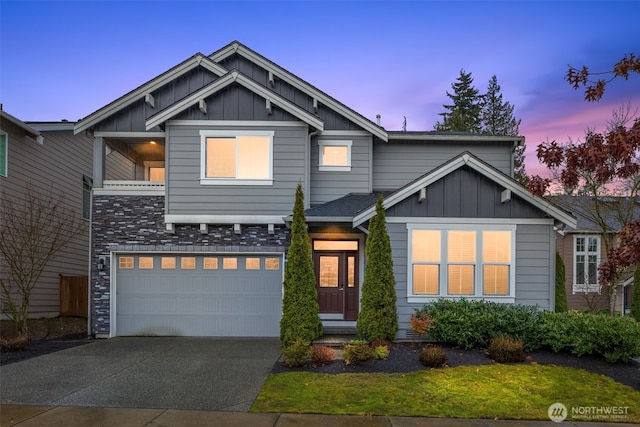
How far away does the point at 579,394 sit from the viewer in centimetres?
722

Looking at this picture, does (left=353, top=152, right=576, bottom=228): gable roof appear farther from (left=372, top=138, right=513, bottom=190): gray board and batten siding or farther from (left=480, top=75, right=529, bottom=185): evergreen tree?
(left=480, top=75, right=529, bottom=185): evergreen tree

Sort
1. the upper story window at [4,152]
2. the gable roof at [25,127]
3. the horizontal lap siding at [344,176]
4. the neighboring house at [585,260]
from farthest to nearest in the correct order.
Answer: the neighboring house at [585,260]
the horizontal lap siding at [344,176]
the upper story window at [4,152]
the gable roof at [25,127]

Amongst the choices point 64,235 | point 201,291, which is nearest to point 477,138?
point 201,291

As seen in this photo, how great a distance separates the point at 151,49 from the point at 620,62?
53.3ft

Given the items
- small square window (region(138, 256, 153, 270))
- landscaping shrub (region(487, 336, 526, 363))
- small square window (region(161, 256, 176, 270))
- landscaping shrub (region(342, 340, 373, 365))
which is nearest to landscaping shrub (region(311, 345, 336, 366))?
landscaping shrub (region(342, 340, 373, 365))

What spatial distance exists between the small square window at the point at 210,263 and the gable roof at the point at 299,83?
5.98 meters

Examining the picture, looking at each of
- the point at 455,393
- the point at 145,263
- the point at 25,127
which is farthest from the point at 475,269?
the point at 25,127

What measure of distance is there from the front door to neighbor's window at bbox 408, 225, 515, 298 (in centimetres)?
249

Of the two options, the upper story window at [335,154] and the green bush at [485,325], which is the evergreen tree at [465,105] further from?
the green bush at [485,325]

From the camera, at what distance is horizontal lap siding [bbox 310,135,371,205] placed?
536 inches

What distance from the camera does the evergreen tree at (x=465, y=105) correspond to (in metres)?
36.2

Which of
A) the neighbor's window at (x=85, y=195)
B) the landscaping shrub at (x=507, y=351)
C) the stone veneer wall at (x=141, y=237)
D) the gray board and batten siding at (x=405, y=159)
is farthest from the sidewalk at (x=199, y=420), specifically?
the neighbor's window at (x=85, y=195)

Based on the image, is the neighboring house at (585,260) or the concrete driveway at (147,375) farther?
the neighboring house at (585,260)

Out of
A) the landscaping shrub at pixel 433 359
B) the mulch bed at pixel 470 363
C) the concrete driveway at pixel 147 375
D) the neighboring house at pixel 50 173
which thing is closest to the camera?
the concrete driveway at pixel 147 375
